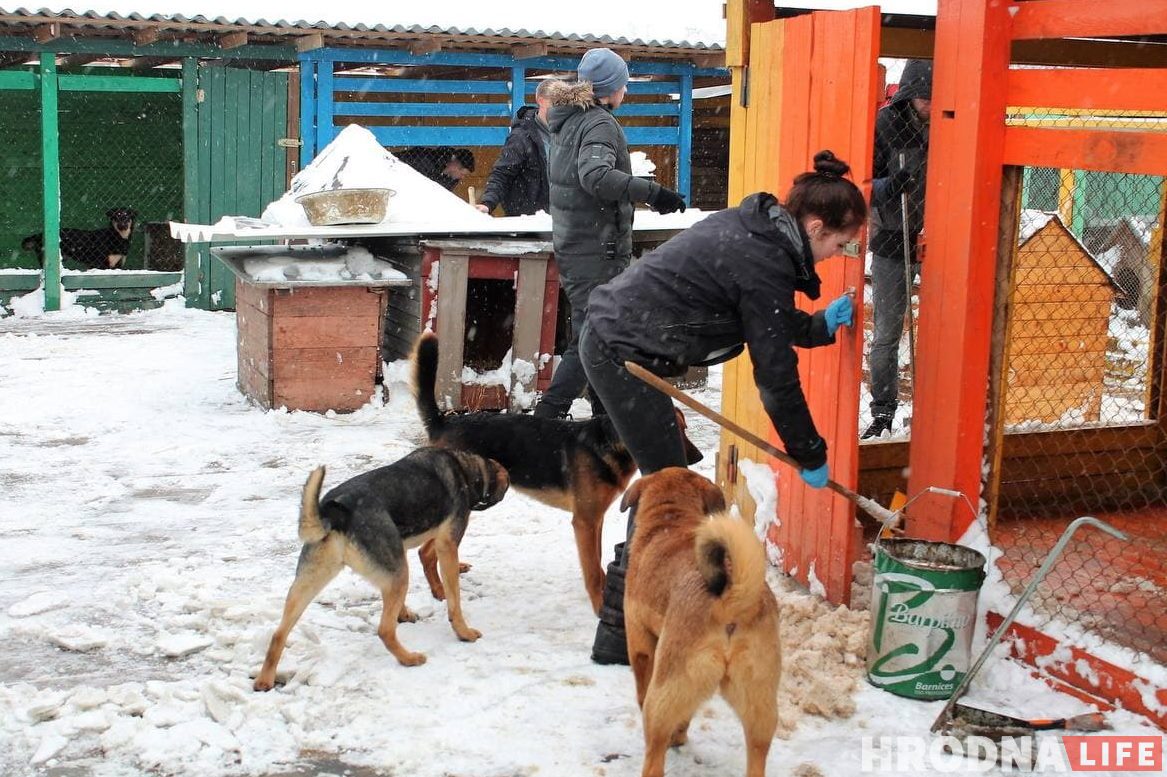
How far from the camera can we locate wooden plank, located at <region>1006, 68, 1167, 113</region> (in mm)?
3771

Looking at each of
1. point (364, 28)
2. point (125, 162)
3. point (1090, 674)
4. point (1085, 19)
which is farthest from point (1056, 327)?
point (125, 162)

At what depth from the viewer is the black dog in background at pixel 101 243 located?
1462 cm

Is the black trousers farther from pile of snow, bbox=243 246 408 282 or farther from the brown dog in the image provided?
pile of snow, bbox=243 246 408 282

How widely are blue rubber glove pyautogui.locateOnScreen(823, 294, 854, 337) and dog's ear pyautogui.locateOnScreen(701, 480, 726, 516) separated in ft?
2.93

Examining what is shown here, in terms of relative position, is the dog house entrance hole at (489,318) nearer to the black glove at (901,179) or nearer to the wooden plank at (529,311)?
the wooden plank at (529,311)

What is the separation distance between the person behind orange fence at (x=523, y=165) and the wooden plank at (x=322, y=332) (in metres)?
1.37

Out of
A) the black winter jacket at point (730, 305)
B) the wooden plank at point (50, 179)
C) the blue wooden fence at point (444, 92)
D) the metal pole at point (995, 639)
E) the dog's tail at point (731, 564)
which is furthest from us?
the blue wooden fence at point (444, 92)

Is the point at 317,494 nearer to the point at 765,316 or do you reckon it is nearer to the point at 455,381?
the point at 765,316

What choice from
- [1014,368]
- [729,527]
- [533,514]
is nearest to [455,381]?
[533,514]

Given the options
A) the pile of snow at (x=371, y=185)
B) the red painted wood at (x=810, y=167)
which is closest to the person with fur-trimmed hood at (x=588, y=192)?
the red painted wood at (x=810, y=167)

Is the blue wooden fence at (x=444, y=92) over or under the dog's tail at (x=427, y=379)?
over

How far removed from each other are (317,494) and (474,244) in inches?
185

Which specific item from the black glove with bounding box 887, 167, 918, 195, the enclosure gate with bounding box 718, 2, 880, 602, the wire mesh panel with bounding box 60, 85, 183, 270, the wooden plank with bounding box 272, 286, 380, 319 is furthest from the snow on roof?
the enclosure gate with bounding box 718, 2, 880, 602

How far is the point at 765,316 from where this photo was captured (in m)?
3.90
